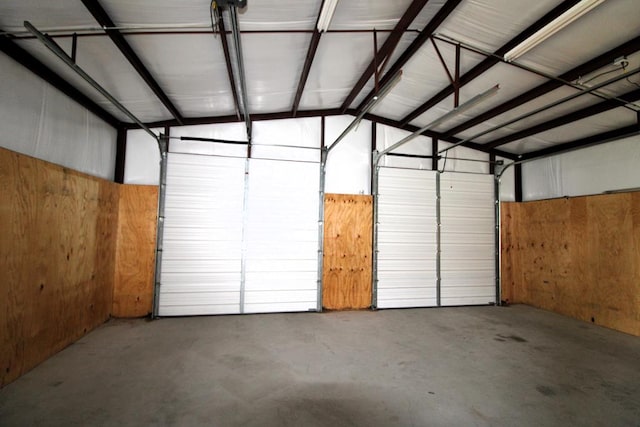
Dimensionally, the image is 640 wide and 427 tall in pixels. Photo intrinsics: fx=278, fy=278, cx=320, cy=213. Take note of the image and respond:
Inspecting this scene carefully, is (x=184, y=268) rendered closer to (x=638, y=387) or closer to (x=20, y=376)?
(x=20, y=376)

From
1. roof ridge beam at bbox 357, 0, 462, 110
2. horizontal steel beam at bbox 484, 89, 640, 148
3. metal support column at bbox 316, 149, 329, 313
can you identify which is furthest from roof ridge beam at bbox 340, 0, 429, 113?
horizontal steel beam at bbox 484, 89, 640, 148

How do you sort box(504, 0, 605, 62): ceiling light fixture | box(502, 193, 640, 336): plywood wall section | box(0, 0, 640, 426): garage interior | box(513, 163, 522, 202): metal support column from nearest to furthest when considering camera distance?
box(504, 0, 605, 62): ceiling light fixture, box(0, 0, 640, 426): garage interior, box(502, 193, 640, 336): plywood wall section, box(513, 163, 522, 202): metal support column

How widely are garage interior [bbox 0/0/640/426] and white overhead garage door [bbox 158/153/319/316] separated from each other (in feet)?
0.12

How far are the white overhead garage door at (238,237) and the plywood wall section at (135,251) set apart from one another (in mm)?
205

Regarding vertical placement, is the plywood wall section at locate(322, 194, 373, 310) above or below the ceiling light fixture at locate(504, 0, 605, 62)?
below

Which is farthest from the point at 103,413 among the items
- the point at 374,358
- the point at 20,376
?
the point at 374,358

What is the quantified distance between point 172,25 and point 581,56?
4348 mm

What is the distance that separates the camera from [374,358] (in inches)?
124

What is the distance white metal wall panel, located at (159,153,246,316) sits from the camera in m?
4.52

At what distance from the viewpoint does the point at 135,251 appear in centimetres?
441

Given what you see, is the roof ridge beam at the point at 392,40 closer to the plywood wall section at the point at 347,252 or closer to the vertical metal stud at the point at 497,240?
the plywood wall section at the point at 347,252

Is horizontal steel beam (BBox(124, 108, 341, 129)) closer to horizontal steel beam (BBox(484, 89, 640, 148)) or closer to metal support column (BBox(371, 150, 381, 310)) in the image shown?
metal support column (BBox(371, 150, 381, 310))

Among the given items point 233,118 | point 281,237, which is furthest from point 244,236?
point 233,118

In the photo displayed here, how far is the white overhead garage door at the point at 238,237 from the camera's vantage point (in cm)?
455
